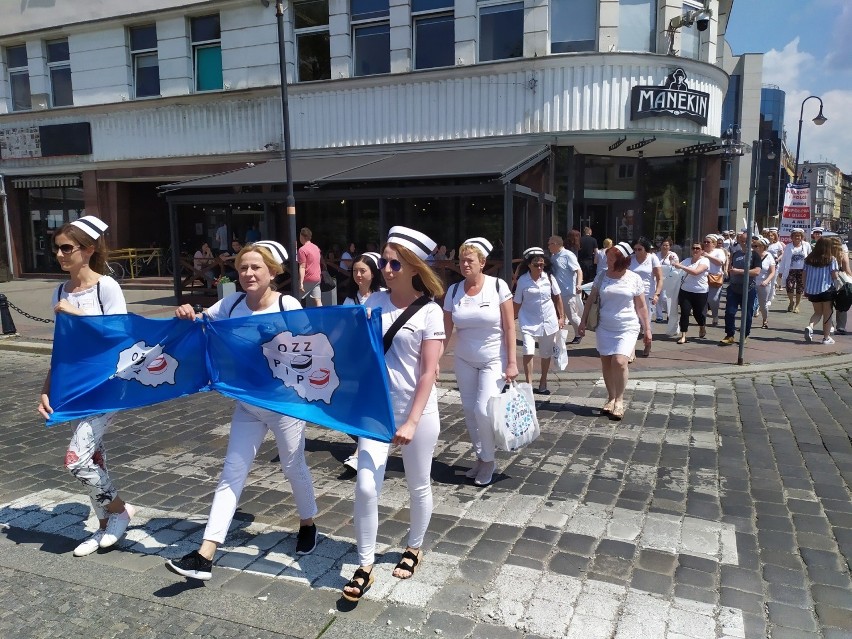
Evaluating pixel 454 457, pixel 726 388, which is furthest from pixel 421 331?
Result: pixel 726 388

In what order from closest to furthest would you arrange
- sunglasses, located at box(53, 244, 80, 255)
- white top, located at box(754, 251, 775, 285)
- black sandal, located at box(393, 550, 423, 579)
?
black sandal, located at box(393, 550, 423, 579) < sunglasses, located at box(53, 244, 80, 255) < white top, located at box(754, 251, 775, 285)

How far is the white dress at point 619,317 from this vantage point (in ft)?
21.3

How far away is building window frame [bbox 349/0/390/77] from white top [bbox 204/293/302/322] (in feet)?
44.4

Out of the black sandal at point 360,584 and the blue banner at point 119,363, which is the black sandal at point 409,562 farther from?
the blue banner at point 119,363

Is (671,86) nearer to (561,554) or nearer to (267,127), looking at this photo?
(267,127)

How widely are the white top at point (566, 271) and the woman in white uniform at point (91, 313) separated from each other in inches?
280

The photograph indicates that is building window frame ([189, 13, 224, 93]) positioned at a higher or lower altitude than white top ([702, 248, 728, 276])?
higher

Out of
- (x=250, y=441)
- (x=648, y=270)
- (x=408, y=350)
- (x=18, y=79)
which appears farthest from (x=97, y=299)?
(x=18, y=79)

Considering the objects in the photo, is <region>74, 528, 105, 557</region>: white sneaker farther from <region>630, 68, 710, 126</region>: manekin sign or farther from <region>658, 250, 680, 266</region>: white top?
<region>630, 68, 710, 126</region>: manekin sign

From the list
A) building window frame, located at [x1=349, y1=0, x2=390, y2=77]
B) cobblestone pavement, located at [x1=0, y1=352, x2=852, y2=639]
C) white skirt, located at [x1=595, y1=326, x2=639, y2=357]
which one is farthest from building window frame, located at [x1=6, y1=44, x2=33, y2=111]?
white skirt, located at [x1=595, y1=326, x2=639, y2=357]

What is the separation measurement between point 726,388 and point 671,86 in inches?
355

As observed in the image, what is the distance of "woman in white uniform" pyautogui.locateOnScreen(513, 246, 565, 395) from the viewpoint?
281 inches

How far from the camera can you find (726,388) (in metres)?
7.98

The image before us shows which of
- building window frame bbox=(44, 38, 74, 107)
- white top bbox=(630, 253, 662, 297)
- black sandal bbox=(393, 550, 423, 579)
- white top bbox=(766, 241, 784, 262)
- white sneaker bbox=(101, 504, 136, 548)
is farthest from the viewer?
building window frame bbox=(44, 38, 74, 107)
